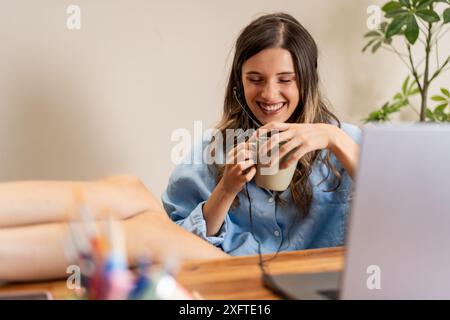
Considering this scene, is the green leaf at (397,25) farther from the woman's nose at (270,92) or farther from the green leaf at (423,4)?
the woman's nose at (270,92)

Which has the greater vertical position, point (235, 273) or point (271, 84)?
point (271, 84)

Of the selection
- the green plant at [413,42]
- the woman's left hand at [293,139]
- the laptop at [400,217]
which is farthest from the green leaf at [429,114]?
the laptop at [400,217]

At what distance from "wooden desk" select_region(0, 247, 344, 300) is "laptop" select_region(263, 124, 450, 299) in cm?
17

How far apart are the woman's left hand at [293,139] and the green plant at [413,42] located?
1.22m

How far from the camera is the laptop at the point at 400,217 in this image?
0.71 metres

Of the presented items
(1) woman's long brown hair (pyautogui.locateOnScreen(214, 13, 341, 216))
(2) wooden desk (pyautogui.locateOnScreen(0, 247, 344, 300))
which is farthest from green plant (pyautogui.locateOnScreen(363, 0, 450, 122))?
(2) wooden desk (pyautogui.locateOnScreen(0, 247, 344, 300))

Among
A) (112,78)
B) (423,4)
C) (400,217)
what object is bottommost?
(400,217)

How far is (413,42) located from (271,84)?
1.05m

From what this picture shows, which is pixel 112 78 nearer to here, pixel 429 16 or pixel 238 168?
pixel 238 168

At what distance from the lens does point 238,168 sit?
129 centimetres

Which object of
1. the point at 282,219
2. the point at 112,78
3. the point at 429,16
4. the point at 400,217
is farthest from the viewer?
the point at 429,16

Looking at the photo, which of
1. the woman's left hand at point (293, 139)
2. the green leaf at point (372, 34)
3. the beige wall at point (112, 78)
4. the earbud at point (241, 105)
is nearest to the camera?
the woman's left hand at point (293, 139)

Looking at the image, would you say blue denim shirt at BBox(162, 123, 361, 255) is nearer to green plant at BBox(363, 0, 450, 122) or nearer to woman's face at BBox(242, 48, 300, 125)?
woman's face at BBox(242, 48, 300, 125)

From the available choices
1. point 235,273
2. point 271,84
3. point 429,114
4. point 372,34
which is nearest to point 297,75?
point 271,84
